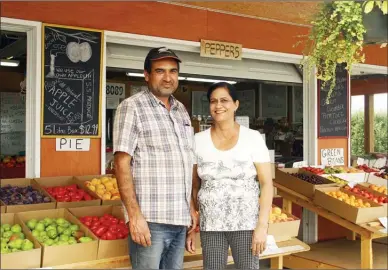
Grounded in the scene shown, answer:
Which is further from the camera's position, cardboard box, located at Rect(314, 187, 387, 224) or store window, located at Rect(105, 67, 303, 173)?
store window, located at Rect(105, 67, 303, 173)

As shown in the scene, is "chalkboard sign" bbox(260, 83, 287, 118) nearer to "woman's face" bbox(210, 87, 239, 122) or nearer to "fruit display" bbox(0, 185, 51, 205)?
"fruit display" bbox(0, 185, 51, 205)

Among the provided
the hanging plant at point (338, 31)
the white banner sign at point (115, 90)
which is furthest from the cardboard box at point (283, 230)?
the white banner sign at point (115, 90)

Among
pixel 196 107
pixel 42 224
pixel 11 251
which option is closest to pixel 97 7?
pixel 42 224

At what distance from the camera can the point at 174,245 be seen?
250cm

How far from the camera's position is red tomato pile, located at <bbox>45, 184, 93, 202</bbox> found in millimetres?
3700

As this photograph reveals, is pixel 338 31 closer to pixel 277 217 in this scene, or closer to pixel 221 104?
pixel 221 104

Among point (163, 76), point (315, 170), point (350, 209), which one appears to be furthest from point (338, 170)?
point (163, 76)

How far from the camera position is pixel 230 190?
259 centimetres

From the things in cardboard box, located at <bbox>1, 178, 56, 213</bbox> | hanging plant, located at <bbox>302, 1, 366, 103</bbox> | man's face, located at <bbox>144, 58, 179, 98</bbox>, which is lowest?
cardboard box, located at <bbox>1, 178, 56, 213</bbox>

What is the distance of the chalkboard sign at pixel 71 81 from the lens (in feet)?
13.4

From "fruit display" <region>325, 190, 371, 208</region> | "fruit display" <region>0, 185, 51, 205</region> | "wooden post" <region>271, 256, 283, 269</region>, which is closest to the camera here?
"fruit display" <region>0, 185, 51, 205</region>

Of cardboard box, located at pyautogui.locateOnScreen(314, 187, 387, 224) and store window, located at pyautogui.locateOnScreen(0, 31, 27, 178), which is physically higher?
store window, located at pyautogui.locateOnScreen(0, 31, 27, 178)

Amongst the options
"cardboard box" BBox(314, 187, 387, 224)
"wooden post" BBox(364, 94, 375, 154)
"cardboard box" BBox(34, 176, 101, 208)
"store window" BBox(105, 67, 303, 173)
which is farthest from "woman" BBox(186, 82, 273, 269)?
"wooden post" BBox(364, 94, 375, 154)

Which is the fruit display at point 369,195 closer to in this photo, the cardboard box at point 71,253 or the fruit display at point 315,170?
A: the fruit display at point 315,170
